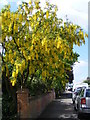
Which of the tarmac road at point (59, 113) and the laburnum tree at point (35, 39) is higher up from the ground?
the laburnum tree at point (35, 39)

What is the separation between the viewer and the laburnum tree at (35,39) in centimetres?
977

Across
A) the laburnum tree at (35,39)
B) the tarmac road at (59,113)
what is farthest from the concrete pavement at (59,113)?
the laburnum tree at (35,39)

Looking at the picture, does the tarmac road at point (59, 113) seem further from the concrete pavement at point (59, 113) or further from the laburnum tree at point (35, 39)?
the laburnum tree at point (35, 39)

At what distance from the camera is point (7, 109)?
11.9 meters

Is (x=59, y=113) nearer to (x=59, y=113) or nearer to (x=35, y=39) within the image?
(x=59, y=113)

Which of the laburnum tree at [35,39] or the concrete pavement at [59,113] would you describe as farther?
the concrete pavement at [59,113]

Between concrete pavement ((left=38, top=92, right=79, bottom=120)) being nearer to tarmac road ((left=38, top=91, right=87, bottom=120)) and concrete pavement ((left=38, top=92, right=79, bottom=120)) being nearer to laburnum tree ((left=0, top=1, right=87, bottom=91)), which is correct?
tarmac road ((left=38, top=91, right=87, bottom=120))

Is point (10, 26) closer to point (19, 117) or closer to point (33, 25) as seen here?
point (33, 25)

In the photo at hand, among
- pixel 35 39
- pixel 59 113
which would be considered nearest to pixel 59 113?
pixel 59 113

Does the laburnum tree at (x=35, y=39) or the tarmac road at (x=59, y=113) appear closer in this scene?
the laburnum tree at (x=35, y=39)

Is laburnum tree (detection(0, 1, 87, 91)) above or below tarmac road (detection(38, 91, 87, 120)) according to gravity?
above

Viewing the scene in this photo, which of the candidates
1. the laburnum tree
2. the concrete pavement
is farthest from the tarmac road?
the laburnum tree

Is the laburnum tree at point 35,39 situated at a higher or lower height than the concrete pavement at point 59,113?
higher

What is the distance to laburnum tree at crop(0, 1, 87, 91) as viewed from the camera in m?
9.77
